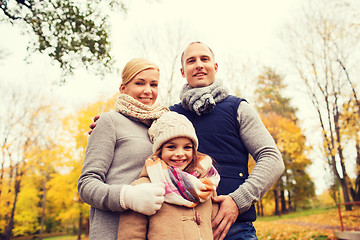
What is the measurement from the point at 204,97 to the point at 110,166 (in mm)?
1000

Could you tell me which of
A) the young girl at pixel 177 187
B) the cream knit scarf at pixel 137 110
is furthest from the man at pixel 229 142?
the cream knit scarf at pixel 137 110

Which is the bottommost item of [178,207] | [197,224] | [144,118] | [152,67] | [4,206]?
[4,206]

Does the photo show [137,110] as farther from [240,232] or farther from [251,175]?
[240,232]

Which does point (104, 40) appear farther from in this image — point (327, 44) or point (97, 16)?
point (327, 44)

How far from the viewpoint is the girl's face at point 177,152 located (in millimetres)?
1741

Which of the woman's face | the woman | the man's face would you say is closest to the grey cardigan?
the woman

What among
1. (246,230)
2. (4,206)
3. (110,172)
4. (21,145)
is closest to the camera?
(110,172)

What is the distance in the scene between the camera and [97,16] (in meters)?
6.61

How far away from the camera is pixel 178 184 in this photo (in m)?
1.57

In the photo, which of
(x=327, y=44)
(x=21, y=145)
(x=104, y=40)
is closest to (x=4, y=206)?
(x=21, y=145)

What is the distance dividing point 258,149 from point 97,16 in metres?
6.19

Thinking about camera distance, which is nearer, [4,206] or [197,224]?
[197,224]

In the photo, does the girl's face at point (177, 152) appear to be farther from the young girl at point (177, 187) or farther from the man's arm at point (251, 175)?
the man's arm at point (251, 175)

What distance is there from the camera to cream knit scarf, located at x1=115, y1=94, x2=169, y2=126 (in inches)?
78.2
